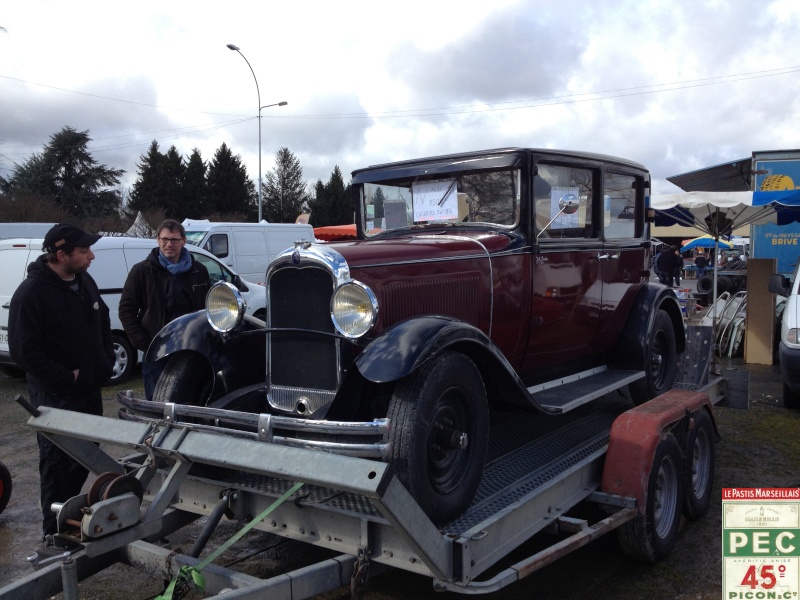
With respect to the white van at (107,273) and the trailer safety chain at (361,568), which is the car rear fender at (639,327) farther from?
the white van at (107,273)

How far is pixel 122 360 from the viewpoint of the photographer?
8875 millimetres

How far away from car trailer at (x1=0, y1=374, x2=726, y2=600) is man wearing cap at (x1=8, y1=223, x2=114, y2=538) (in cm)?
52

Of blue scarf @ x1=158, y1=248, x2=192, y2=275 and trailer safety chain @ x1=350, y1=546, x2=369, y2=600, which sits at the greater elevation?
blue scarf @ x1=158, y1=248, x2=192, y2=275

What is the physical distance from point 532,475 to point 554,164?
6.73ft

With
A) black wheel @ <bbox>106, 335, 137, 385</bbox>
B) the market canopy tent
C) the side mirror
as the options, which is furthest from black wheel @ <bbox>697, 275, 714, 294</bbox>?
the side mirror

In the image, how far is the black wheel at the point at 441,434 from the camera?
2820 mm

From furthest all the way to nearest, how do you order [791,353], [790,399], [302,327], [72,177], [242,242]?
[72,177]
[242,242]
[790,399]
[791,353]
[302,327]

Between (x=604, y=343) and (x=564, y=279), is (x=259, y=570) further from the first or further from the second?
(x=604, y=343)

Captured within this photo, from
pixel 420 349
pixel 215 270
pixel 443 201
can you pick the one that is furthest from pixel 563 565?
pixel 215 270

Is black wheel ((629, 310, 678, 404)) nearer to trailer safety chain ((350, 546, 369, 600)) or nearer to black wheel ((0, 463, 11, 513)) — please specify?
trailer safety chain ((350, 546, 369, 600))

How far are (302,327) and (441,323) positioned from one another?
0.76 m

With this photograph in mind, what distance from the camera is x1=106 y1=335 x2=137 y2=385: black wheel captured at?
28.9 ft

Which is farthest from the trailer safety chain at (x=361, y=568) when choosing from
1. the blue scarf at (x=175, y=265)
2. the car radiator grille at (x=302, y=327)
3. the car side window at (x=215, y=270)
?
the car side window at (x=215, y=270)

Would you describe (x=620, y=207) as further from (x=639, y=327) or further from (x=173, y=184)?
(x=173, y=184)
